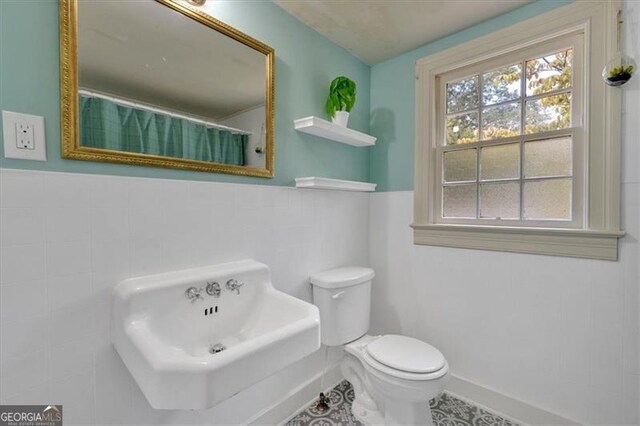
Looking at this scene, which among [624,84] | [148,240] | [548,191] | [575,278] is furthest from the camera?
[548,191]

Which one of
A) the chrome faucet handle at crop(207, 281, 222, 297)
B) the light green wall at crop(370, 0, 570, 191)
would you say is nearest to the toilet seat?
the chrome faucet handle at crop(207, 281, 222, 297)

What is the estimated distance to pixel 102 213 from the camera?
3.23 ft

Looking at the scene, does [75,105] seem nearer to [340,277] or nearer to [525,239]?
[340,277]

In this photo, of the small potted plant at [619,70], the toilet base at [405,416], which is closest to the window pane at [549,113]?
the small potted plant at [619,70]

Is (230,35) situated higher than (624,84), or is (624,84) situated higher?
(230,35)

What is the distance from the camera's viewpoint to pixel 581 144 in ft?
4.64

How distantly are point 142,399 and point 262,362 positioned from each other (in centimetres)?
60

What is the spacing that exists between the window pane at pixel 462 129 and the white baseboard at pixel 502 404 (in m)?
1.47

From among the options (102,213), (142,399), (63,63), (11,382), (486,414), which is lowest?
(486,414)

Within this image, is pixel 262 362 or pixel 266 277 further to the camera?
pixel 266 277

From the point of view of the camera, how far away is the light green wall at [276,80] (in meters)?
0.84

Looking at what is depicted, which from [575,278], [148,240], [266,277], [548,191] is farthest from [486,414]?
[148,240]

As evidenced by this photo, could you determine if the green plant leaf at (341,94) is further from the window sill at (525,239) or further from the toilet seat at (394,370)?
the toilet seat at (394,370)

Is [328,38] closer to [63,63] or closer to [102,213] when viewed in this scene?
[63,63]
